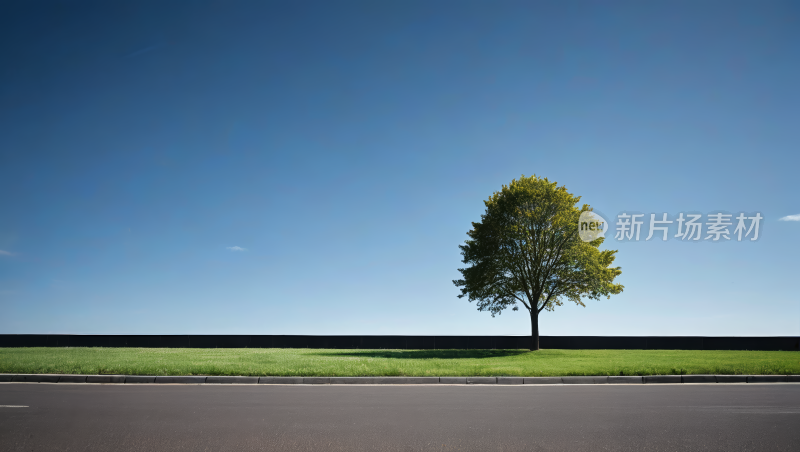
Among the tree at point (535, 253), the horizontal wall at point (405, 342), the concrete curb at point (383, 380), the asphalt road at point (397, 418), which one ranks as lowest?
the horizontal wall at point (405, 342)

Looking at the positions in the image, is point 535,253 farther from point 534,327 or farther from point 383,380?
point 383,380

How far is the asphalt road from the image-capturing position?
6781 millimetres

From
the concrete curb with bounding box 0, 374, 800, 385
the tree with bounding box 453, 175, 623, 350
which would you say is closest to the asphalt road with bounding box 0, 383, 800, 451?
the concrete curb with bounding box 0, 374, 800, 385

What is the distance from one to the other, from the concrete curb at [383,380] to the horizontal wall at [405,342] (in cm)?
1976

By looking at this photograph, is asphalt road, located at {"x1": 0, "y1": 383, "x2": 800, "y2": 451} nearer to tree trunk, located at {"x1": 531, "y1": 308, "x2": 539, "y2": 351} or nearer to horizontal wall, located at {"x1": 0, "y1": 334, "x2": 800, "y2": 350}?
tree trunk, located at {"x1": 531, "y1": 308, "x2": 539, "y2": 351}

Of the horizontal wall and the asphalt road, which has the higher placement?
the asphalt road

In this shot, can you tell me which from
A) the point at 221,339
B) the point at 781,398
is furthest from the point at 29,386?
the point at 221,339

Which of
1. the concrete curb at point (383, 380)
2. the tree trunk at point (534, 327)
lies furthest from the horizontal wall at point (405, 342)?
the concrete curb at point (383, 380)

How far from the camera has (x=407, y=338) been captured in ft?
114

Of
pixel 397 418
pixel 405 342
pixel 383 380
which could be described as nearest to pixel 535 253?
pixel 405 342

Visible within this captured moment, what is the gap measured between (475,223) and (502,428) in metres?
25.3

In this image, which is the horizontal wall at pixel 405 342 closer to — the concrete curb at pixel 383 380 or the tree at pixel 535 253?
the tree at pixel 535 253

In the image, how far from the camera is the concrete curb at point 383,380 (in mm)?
13438

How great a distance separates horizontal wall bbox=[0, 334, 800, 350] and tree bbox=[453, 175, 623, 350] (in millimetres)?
3424
